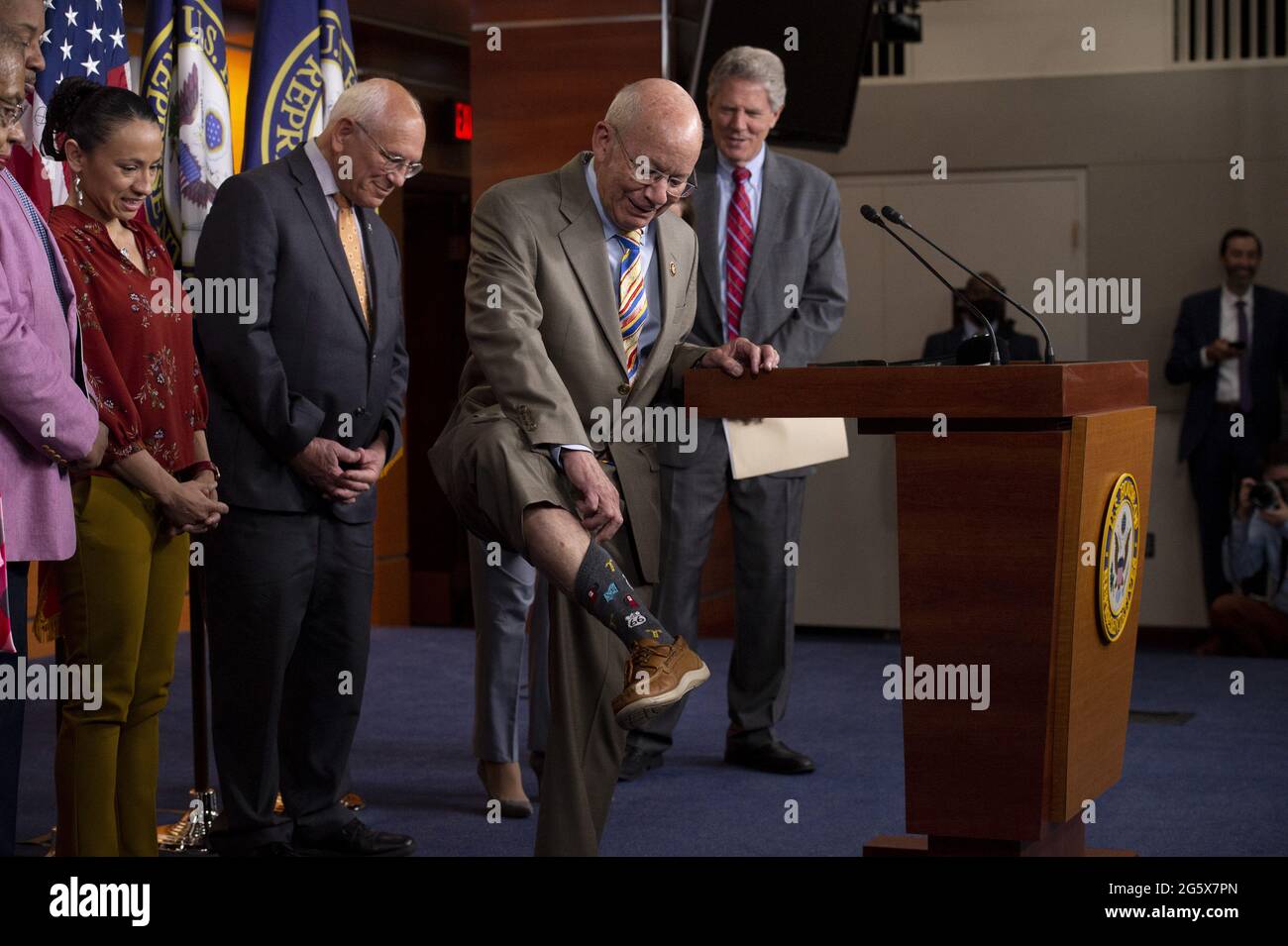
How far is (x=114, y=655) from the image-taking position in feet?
10.2

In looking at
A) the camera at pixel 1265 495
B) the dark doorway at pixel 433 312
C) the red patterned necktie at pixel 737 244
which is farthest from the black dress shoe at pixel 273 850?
the dark doorway at pixel 433 312

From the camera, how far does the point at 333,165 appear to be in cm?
350

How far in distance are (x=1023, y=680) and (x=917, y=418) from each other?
0.46m

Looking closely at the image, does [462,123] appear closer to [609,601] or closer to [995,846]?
[609,601]

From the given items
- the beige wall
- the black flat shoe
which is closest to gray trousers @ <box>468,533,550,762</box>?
the black flat shoe

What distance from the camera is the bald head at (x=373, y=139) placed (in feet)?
11.2

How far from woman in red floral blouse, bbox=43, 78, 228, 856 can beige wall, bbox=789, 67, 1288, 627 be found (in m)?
4.74

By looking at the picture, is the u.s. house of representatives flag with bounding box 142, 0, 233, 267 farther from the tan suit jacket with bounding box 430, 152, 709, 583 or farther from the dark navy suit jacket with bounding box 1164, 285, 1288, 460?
the dark navy suit jacket with bounding box 1164, 285, 1288, 460

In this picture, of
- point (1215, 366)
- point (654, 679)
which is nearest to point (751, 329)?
point (654, 679)

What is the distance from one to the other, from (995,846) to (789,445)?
1154 millimetres

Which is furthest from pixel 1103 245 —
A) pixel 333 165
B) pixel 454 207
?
pixel 333 165

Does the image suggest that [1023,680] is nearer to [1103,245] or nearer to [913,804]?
[913,804]

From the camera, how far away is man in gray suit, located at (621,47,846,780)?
4465mm

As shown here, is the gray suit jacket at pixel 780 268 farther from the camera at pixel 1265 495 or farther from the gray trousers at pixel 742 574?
the camera at pixel 1265 495
